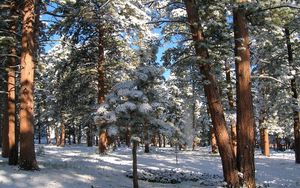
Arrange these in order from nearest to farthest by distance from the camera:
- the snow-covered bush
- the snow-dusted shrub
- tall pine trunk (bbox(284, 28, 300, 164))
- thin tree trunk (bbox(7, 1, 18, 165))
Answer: the snow-covered bush → the snow-dusted shrub → thin tree trunk (bbox(7, 1, 18, 165)) → tall pine trunk (bbox(284, 28, 300, 164))

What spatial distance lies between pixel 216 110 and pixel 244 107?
98cm

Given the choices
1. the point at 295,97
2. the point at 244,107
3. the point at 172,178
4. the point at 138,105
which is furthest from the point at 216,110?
the point at 295,97

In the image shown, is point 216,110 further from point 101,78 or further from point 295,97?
point 295,97

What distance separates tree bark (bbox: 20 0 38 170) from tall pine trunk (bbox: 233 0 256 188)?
7.31m

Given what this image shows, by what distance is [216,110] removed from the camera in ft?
41.2

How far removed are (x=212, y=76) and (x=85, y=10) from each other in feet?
19.9

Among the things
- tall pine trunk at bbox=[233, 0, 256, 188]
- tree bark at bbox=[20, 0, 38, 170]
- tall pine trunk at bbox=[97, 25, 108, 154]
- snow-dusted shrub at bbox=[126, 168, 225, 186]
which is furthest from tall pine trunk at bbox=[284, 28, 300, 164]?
tree bark at bbox=[20, 0, 38, 170]

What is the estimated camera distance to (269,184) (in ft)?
53.4

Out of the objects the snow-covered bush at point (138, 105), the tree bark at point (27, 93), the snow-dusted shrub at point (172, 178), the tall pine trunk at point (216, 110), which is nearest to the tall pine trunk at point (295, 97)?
the snow-dusted shrub at point (172, 178)

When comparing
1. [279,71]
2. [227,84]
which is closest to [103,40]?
[227,84]

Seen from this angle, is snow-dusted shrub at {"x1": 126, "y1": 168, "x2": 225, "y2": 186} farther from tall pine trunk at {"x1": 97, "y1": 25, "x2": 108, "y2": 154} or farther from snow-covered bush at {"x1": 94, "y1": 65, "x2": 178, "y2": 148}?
tall pine trunk at {"x1": 97, "y1": 25, "x2": 108, "y2": 154}

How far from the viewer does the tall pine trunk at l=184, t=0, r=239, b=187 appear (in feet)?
40.3

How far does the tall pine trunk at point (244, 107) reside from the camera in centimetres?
1187

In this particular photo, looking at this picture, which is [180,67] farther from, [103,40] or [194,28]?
[103,40]
